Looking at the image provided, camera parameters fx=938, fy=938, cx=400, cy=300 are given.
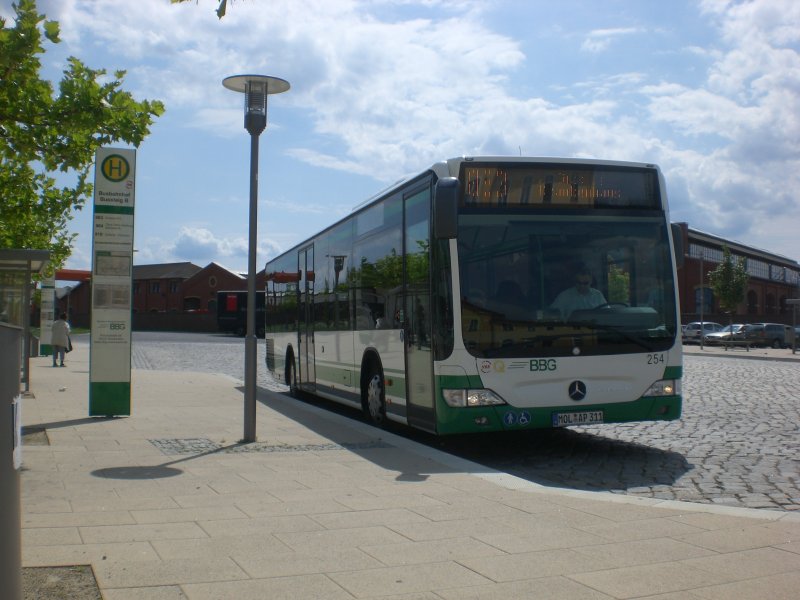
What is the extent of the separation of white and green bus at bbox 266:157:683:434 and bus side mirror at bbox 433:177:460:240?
0.05 ft

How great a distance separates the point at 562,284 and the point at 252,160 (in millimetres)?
3963

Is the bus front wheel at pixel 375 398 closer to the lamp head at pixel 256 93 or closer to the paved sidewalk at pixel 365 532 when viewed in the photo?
the paved sidewalk at pixel 365 532

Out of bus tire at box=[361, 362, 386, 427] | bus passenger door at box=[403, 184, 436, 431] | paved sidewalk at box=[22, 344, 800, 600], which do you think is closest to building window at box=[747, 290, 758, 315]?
bus tire at box=[361, 362, 386, 427]

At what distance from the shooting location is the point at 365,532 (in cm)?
632

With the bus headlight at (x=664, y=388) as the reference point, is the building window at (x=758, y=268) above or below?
above

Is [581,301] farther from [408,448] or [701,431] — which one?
[701,431]

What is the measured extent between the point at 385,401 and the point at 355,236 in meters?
2.86

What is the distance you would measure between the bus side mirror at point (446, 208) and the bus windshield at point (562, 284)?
1.90 feet

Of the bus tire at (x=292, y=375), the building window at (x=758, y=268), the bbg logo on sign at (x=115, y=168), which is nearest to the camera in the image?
the bbg logo on sign at (x=115, y=168)

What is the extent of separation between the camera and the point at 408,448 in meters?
10.6

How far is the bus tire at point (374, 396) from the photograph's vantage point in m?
12.8

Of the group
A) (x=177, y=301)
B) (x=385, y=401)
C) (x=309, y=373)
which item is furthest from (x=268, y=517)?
(x=177, y=301)

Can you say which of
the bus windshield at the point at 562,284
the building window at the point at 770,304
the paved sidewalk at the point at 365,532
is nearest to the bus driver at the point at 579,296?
the bus windshield at the point at 562,284

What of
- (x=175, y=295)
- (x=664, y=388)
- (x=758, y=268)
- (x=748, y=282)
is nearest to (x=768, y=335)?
(x=748, y=282)
